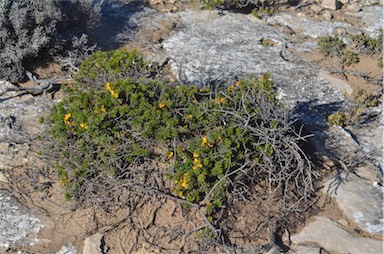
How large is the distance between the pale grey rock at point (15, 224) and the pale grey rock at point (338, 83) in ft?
11.7

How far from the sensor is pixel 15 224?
13.4 ft

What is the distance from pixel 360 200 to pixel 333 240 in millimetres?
571

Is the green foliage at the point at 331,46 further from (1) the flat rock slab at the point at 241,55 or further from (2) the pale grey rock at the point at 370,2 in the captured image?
(2) the pale grey rock at the point at 370,2

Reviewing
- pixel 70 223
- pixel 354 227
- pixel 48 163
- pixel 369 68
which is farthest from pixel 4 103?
pixel 369 68

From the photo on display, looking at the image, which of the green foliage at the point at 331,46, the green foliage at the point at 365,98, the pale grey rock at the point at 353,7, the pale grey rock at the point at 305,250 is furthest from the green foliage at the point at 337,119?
the pale grey rock at the point at 353,7

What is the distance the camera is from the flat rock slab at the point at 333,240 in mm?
4184

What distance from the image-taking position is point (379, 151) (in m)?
5.29

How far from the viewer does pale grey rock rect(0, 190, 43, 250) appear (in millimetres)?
3963

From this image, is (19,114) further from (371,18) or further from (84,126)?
(371,18)

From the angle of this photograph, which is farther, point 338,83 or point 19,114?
point 338,83

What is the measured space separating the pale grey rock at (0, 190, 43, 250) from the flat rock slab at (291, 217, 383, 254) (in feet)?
6.31

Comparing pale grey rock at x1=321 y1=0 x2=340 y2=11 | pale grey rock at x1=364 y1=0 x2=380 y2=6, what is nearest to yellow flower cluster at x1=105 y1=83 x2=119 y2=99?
pale grey rock at x1=321 y1=0 x2=340 y2=11

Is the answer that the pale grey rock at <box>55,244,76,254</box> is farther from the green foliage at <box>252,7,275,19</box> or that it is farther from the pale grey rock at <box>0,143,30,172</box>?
the green foliage at <box>252,7,275,19</box>

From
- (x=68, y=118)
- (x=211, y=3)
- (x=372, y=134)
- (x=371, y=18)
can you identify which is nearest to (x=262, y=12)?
(x=211, y=3)
